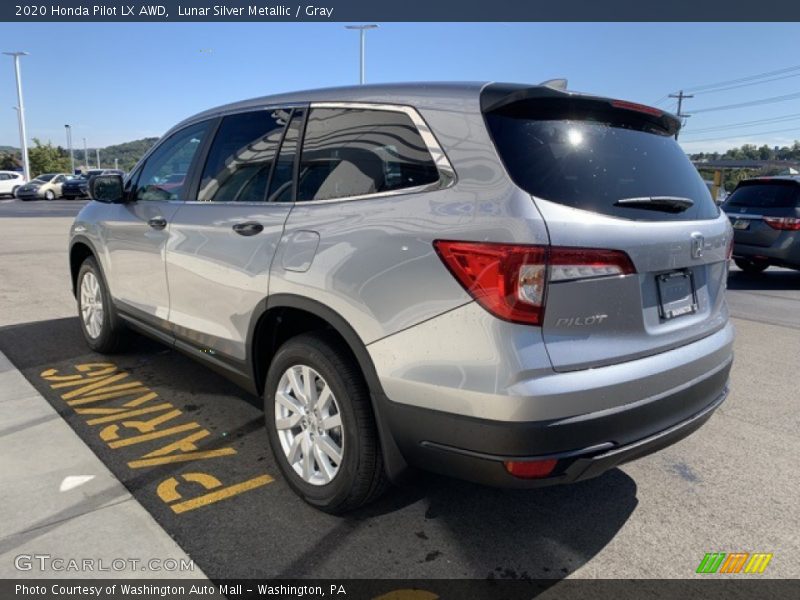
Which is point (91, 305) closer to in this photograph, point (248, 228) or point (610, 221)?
point (248, 228)

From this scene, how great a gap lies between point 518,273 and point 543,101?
28.8 inches

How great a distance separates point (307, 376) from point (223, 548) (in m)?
0.76

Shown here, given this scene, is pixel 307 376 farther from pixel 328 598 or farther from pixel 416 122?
pixel 416 122

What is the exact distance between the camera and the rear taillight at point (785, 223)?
354 inches

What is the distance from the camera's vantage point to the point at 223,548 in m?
2.37

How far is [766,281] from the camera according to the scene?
1010 cm

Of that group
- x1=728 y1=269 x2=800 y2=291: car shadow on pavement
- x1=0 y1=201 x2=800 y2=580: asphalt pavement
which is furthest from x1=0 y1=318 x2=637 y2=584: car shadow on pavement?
x1=728 y1=269 x2=800 y2=291: car shadow on pavement

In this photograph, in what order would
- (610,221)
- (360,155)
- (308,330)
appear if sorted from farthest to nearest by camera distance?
(308,330), (360,155), (610,221)

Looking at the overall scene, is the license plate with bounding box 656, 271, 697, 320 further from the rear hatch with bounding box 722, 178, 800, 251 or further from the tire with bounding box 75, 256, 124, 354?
the rear hatch with bounding box 722, 178, 800, 251

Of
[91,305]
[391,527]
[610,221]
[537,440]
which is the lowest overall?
[391,527]

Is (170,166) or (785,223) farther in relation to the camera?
(785,223)

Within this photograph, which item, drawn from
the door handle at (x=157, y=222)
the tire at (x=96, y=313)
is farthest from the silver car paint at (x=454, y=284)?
the tire at (x=96, y=313)

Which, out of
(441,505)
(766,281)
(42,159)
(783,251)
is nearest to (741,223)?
(783,251)

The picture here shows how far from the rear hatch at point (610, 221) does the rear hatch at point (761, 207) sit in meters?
7.86
